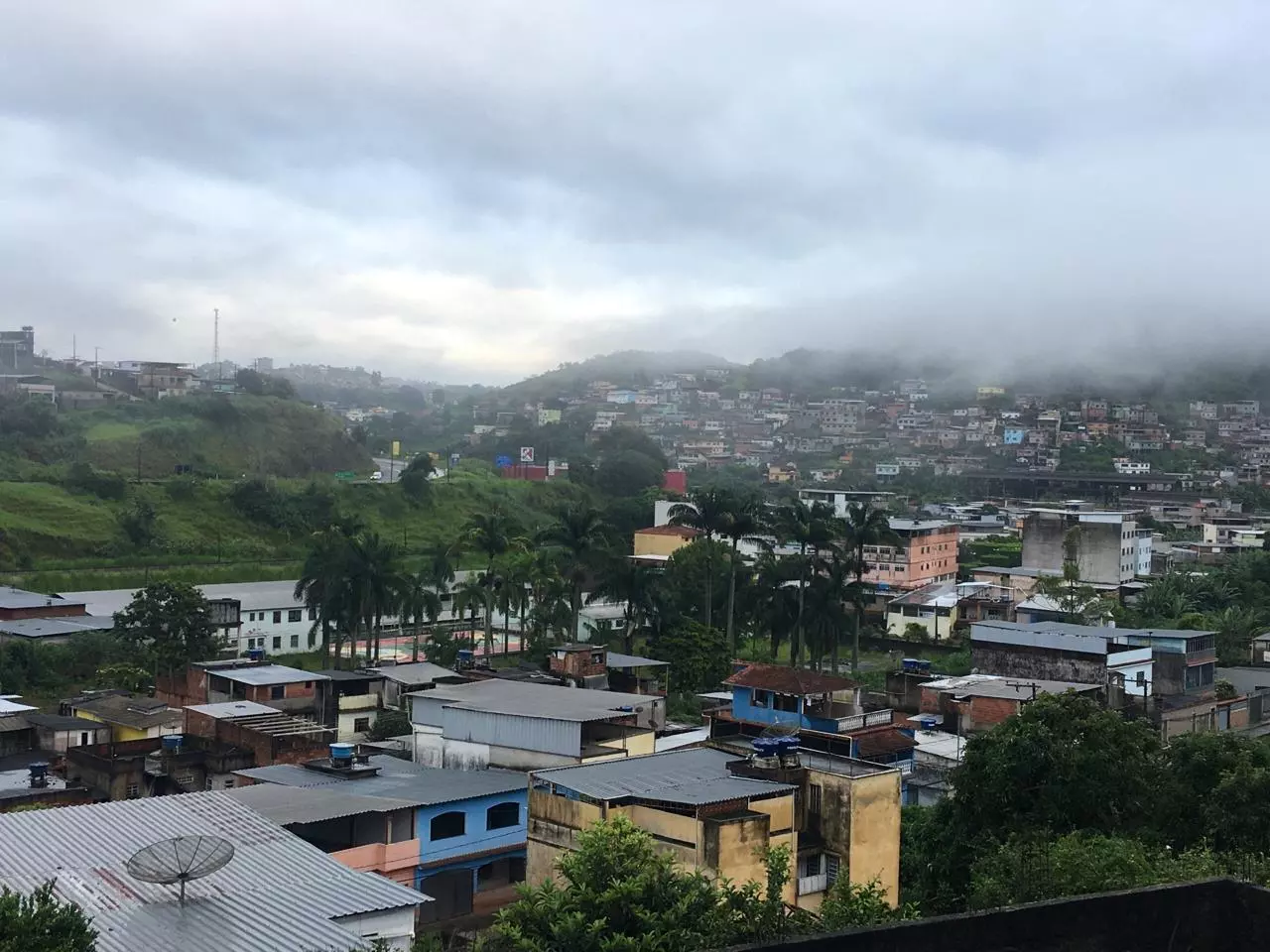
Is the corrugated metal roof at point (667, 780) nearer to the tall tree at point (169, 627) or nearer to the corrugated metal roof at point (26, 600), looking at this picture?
the tall tree at point (169, 627)

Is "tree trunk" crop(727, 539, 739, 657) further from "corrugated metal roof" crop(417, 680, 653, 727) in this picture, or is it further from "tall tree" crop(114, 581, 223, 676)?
"corrugated metal roof" crop(417, 680, 653, 727)

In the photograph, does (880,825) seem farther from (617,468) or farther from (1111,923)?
(617,468)

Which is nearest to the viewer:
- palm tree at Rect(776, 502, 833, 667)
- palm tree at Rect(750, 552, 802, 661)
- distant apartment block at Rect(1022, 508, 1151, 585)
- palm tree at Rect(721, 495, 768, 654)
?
palm tree at Rect(750, 552, 802, 661)

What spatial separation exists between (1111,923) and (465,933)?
14.2 metres

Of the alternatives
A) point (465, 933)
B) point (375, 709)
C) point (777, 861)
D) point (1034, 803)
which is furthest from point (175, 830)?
point (375, 709)

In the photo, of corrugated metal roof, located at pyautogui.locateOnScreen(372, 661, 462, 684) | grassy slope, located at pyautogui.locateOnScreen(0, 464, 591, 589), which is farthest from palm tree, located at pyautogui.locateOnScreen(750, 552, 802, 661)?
grassy slope, located at pyautogui.locateOnScreen(0, 464, 591, 589)

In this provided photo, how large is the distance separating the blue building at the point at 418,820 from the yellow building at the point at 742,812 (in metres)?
2.02

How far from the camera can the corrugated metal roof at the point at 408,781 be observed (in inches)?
815

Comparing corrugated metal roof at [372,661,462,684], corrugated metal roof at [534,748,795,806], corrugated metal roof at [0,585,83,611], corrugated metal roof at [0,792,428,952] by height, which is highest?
corrugated metal roof at [534,748,795,806]

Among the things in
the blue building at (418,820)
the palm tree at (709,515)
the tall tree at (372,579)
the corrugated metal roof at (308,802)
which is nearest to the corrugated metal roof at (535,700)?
the blue building at (418,820)

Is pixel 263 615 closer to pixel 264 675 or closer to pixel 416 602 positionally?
pixel 416 602

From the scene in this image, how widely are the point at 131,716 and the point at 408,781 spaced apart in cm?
1003

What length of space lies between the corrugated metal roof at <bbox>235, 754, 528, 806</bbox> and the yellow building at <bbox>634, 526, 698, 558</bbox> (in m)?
43.2

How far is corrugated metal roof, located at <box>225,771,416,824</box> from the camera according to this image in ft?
60.6
